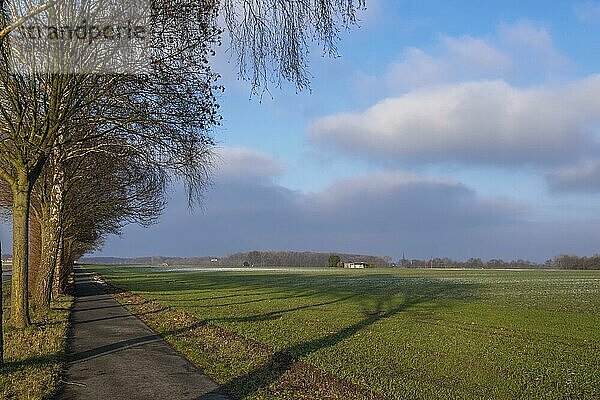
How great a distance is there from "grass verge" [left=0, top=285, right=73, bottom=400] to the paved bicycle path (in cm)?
25

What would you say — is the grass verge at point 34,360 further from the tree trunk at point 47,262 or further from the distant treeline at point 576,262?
the distant treeline at point 576,262

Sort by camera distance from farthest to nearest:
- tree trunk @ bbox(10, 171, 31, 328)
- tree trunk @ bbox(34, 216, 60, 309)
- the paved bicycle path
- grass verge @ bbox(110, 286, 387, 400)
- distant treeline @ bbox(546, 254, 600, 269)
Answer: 1. distant treeline @ bbox(546, 254, 600, 269)
2. tree trunk @ bbox(34, 216, 60, 309)
3. tree trunk @ bbox(10, 171, 31, 328)
4. grass verge @ bbox(110, 286, 387, 400)
5. the paved bicycle path

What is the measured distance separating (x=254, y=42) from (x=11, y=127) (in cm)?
914

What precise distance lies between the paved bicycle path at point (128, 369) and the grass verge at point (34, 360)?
10.0 inches

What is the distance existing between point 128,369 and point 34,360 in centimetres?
195

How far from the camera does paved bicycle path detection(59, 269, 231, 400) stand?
889cm

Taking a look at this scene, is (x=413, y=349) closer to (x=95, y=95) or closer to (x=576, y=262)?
(x=95, y=95)

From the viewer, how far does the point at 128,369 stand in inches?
426

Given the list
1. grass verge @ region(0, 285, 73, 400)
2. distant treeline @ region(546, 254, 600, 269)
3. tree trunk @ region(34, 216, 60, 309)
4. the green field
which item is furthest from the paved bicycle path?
distant treeline @ region(546, 254, 600, 269)

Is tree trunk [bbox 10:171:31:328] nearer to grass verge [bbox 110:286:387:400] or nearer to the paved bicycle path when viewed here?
the paved bicycle path

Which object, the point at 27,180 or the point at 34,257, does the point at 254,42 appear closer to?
the point at 27,180

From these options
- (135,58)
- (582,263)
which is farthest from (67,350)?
(582,263)

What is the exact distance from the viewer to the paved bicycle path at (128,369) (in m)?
8.89

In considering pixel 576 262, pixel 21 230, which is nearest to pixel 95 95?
pixel 21 230
